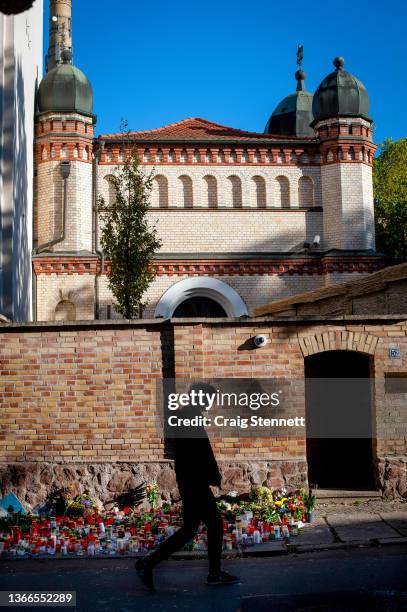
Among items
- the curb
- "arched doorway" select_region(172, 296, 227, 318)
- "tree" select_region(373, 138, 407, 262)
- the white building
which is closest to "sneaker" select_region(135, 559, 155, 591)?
the curb

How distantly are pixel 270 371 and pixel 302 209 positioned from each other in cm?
1632

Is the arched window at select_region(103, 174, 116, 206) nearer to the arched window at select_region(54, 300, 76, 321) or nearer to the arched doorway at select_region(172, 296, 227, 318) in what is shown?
the arched window at select_region(54, 300, 76, 321)

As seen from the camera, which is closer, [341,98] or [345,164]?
[345,164]

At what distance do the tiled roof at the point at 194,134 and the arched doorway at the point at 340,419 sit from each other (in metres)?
15.0

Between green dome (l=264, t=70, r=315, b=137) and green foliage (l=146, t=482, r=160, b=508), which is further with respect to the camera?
green dome (l=264, t=70, r=315, b=137)

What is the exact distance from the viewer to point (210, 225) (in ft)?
84.2

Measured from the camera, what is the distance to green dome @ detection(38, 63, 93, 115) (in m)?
25.0

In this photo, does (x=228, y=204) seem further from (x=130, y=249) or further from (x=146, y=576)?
(x=146, y=576)

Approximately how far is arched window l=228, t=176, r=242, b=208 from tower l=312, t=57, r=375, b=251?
Result: 2796 millimetres

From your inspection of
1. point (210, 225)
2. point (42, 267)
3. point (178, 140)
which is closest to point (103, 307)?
point (42, 267)

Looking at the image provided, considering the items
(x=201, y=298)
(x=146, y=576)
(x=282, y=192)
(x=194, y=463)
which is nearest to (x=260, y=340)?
(x=194, y=463)

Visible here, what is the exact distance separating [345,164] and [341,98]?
2247 mm

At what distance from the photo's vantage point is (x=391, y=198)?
38.3 meters

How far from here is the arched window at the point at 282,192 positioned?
2617 centimetres
